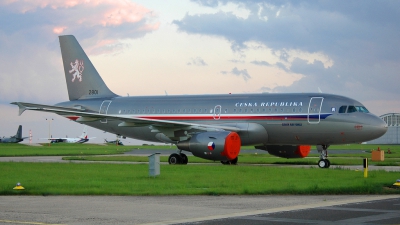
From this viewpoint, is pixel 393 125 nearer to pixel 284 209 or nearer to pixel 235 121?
pixel 235 121

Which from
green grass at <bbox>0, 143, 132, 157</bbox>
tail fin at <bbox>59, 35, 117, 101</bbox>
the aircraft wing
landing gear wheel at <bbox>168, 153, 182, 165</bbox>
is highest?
tail fin at <bbox>59, 35, 117, 101</bbox>

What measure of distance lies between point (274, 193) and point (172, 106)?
67.2 ft

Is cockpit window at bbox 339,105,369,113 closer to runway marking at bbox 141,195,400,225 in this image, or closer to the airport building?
runway marking at bbox 141,195,400,225

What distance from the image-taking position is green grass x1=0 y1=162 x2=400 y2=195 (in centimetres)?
1940

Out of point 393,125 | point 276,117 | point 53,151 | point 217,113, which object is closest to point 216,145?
point 276,117

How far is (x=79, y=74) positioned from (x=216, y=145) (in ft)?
51.1

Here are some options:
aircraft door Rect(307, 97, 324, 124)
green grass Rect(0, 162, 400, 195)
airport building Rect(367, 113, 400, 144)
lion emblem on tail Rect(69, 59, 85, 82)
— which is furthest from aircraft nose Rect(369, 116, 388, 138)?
airport building Rect(367, 113, 400, 144)

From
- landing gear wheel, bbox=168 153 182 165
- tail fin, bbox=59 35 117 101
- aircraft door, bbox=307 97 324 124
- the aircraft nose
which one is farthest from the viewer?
tail fin, bbox=59 35 117 101

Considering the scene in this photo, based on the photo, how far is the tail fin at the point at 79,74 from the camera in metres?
44.1

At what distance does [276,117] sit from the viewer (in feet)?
114

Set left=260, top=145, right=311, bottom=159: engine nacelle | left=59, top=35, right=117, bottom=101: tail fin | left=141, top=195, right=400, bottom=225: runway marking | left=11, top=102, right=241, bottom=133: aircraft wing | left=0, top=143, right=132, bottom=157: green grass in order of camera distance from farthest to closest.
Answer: left=0, top=143, right=132, bottom=157: green grass
left=59, top=35, right=117, bottom=101: tail fin
left=260, top=145, right=311, bottom=159: engine nacelle
left=11, top=102, right=241, bottom=133: aircraft wing
left=141, top=195, right=400, bottom=225: runway marking

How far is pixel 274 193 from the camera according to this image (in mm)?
19219

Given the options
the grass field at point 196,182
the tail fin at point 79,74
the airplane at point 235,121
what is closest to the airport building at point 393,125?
the tail fin at point 79,74

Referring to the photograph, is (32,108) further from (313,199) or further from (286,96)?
→ (313,199)
